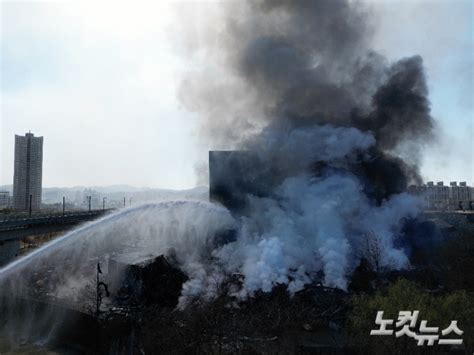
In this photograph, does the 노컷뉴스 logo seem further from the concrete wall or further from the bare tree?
the concrete wall

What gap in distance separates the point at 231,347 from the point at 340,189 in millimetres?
20515

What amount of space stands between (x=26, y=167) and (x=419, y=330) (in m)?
143

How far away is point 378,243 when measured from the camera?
1489 inches

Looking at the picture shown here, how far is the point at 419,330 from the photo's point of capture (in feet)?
64.6

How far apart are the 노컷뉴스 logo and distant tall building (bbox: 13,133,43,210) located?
448 feet

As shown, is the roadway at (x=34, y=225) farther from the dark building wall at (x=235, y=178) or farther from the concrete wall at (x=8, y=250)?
the dark building wall at (x=235, y=178)

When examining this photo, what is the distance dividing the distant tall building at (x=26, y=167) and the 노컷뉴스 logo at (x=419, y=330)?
448 feet

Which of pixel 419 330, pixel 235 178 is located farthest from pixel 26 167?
pixel 419 330

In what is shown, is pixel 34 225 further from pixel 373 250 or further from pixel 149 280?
pixel 373 250

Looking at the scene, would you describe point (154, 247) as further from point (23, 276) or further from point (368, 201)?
point (368, 201)

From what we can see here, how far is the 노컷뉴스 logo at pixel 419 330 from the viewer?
19000mm

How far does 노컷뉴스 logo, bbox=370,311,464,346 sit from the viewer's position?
1900 centimetres

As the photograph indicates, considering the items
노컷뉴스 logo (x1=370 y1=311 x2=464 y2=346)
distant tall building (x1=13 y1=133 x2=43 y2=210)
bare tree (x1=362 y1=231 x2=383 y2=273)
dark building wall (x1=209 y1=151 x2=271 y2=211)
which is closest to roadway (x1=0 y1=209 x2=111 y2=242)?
dark building wall (x1=209 y1=151 x2=271 y2=211)

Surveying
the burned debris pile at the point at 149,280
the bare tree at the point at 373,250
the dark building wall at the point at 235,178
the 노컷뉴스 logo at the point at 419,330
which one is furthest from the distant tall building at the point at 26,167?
the 노컷뉴스 logo at the point at 419,330
